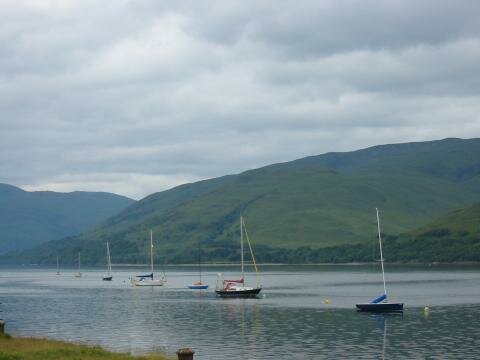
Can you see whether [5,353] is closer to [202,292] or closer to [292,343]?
[292,343]

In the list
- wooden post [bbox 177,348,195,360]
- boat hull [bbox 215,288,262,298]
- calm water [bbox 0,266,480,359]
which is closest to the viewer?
wooden post [bbox 177,348,195,360]

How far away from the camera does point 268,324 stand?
10931cm

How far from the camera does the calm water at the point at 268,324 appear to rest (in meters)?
81.9

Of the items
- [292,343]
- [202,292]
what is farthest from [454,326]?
[202,292]

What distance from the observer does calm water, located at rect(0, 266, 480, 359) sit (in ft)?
269

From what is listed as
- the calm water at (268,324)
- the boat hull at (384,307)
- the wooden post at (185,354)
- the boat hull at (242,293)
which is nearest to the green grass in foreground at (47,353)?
the wooden post at (185,354)

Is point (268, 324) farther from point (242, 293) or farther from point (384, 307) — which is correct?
point (242, 293)

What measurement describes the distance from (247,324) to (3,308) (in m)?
63.3

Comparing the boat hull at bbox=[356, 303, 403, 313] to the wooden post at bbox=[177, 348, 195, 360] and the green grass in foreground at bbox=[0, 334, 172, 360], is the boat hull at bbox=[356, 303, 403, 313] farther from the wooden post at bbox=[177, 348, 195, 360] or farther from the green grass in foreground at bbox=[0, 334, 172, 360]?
the wooden post at bbox=[177, 348, 195, 360]

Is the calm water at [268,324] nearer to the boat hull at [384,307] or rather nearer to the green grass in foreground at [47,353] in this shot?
the boat hull at [384,307]

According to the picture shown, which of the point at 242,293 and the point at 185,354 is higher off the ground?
the point at 185,354

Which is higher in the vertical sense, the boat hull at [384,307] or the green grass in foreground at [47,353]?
the green grass in foreground at [47,353]

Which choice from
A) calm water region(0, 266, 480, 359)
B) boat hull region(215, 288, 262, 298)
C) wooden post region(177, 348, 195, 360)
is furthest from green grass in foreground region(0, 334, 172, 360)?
boat hull region(215, 288, 262, 298)

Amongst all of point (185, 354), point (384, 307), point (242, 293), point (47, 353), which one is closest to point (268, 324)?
point (384, 307)
